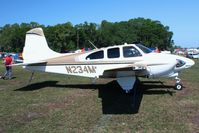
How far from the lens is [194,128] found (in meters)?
7.79

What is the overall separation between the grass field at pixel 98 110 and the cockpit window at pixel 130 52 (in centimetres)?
156

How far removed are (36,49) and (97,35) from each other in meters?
96.1

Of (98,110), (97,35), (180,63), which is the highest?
(97,35)

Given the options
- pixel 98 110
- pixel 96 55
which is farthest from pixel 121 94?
pixel 98 110

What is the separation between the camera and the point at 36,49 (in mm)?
14773

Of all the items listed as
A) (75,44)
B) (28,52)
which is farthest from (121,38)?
(28,52)

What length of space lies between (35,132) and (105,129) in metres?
1.67

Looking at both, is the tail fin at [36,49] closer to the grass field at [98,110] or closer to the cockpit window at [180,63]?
the grass field at [98,110]

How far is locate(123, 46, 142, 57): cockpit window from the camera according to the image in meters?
12.9

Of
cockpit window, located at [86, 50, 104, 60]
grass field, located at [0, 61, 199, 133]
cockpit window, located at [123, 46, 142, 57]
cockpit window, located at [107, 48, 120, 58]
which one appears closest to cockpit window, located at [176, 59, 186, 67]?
grass field, located at [0, 61, 199, 133]

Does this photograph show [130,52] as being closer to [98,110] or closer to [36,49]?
[98,110]

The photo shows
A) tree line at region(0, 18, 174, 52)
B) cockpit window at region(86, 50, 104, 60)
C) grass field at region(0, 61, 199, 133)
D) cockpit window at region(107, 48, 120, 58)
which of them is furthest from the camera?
tree line at region(0, 18, 174, 52)

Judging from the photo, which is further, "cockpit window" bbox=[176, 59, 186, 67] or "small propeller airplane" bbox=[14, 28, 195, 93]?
"cockpit window" bbox=[176, 59, 186, 67]

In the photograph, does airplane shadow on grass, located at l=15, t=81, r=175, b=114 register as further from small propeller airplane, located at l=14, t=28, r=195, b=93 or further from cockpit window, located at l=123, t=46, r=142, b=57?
cockpit window, located at l=123, t=46, r=142, b=57
